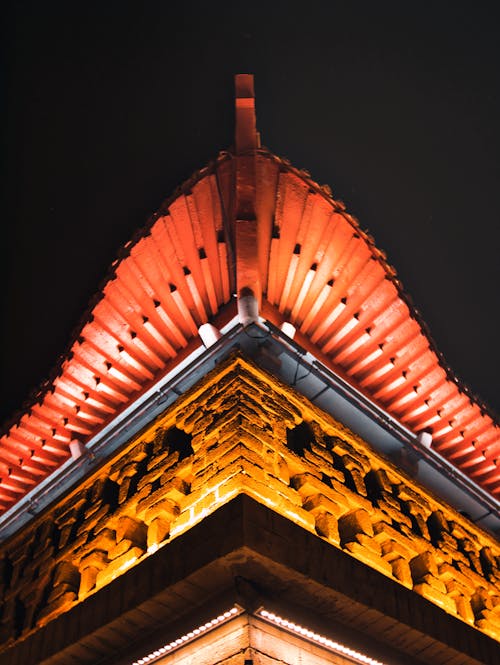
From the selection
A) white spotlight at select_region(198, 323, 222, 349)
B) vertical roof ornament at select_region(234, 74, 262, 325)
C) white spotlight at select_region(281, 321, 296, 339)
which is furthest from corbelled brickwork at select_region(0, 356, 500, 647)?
white spotlight at select_region(281, 321, 296, 339)

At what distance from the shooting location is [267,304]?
8484mm

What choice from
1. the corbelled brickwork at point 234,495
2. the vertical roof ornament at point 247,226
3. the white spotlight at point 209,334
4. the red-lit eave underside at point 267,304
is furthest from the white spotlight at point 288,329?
the corbelled brickwork at point 234,495

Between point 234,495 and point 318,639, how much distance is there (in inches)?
45.4

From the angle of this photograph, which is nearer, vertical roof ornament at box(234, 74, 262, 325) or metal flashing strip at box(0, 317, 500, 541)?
metal flashing strip at box(0, 317, 500, 541)

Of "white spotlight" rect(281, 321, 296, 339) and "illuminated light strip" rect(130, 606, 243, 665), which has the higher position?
"white spotlight" rect(281, 321, 296, 339)

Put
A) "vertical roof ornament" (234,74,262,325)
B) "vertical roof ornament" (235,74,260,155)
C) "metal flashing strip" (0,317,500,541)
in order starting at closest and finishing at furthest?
"metal flashing strip" (0,317,500,541), "vertical roof ornament" (234,74,262,325), "vertical roof ornament" (235,74,260,155)

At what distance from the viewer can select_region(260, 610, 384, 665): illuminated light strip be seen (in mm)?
4598

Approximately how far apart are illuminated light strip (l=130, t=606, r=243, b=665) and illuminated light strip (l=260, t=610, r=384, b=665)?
20cm

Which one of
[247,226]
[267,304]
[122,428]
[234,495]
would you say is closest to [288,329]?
[267,304]

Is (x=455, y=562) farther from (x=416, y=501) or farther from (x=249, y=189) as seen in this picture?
(x=249, y=189)

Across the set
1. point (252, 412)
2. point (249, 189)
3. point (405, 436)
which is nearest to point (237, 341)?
point (252, 412)

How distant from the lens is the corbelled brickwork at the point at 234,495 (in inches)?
221

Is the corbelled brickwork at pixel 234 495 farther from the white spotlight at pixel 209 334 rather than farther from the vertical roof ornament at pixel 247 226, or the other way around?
the white spotlight at pixel 209 334

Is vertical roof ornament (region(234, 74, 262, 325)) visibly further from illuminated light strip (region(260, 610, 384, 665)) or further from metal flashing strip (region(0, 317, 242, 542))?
illuminated light strip (region(260, 610, 384, 665))
